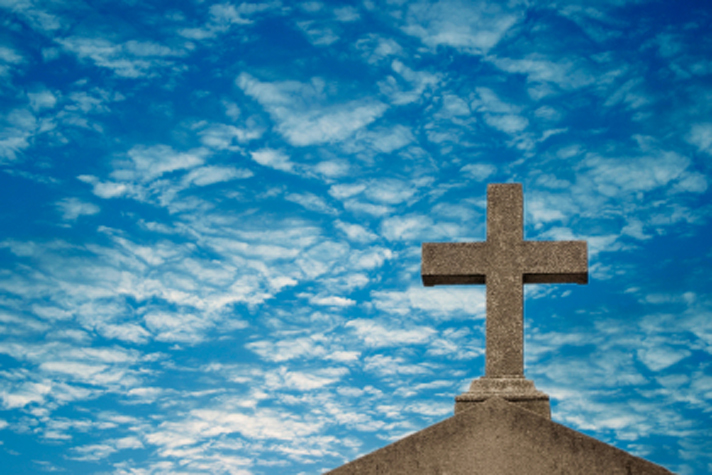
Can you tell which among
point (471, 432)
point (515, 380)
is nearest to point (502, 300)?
point (515, 380)

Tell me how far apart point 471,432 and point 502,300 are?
2.79 meters

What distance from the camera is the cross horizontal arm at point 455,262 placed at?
7031 mm

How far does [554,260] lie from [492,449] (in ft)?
10.5

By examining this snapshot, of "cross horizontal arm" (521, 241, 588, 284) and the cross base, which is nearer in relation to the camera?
the cross base

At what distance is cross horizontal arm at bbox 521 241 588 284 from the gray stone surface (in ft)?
9.46

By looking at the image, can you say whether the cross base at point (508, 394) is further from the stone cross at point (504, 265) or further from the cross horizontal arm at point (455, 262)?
the cross horizontal arm at point (455, 262)

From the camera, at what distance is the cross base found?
19.7 feet

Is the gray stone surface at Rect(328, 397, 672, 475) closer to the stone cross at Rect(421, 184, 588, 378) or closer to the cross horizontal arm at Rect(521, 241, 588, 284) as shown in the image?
the stone cross at Rect(421, 184, 588, 378)

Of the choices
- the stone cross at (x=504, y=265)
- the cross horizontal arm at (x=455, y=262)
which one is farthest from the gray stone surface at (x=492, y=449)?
the cross horizontal arm at (x=455, y=262)

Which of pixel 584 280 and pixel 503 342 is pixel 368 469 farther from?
pixel 584 280

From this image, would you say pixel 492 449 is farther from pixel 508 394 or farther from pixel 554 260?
pixel 554 260

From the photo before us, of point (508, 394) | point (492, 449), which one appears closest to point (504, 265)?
point (508, 394)

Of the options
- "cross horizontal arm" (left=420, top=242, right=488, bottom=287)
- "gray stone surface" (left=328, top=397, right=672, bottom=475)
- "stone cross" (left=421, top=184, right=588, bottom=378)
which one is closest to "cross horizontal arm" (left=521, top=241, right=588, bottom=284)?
"stone cross" (left=421, top=184, right=588, bottom=378)

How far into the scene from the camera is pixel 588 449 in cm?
401
